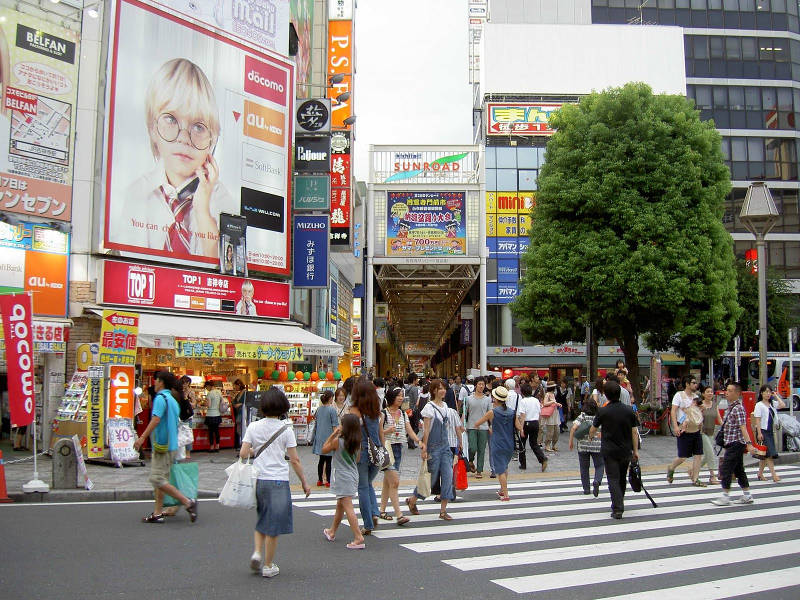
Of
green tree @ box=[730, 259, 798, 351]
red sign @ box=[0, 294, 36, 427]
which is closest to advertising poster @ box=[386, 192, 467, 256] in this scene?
green tree @ box=[730, 259, 798, 351]

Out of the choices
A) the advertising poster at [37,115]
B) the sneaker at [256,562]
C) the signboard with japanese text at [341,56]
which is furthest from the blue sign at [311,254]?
the sneaker at [256,562]

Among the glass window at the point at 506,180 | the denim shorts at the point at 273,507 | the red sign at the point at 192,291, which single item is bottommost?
the denim shorts at the point at 273,507

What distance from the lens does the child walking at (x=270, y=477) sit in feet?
20.3

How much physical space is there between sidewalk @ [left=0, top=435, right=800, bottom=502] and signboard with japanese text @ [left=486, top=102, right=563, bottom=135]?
3017 centimetres

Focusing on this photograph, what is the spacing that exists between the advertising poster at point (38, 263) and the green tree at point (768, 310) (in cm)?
3407

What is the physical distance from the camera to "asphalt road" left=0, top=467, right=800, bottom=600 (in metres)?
5.85

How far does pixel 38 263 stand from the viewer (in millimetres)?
16078

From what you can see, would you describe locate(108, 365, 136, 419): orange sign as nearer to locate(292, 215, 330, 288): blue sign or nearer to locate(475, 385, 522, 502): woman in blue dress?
locate(475, 385, 522, 502): woman in blue dress

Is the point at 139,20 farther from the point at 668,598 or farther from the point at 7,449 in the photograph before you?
the point at 668,598

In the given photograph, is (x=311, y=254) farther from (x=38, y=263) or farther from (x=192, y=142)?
(x=38, y=263)

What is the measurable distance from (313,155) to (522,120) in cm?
2611

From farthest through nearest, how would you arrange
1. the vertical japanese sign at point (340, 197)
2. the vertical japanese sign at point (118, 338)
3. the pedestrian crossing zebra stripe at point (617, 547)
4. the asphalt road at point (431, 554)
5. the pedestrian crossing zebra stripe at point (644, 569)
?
the vertical japanese sign at point (340, 197) → the vertical japanese sign at point (118, 338) → the pedestrian crossing zebra stripe at point (617, 547) → the pedestrian crossing zebra stripe at point (644, 569) → the asphalt road at point (431, 554)

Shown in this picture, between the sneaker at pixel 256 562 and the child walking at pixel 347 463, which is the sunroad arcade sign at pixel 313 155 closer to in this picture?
the child walking at pixel 347 463

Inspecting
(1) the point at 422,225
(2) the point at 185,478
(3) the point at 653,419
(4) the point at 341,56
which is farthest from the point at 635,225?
(2) the point at 185,478
